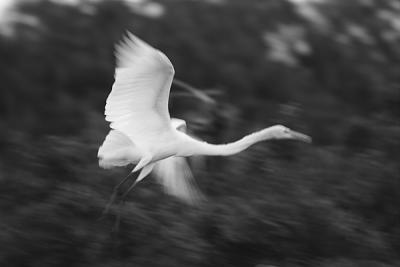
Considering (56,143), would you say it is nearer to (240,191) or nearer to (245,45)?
(240,191)

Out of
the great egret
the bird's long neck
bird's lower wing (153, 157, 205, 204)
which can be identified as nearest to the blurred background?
bird's lower wing (153, 157, 205, 204)

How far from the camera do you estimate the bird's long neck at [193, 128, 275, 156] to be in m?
7.79

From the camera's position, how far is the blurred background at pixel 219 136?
303 inches

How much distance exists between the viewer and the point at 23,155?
8.86 metres

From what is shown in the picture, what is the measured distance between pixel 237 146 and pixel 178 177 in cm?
87

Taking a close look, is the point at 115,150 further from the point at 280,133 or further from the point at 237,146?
the point at 280,133

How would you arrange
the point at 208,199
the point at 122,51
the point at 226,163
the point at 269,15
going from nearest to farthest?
1. the point at 122,51
2. the point at 208,199
3. the point at 226,163
4. the point at 269,15

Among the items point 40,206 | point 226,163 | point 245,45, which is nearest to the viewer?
point 40,206

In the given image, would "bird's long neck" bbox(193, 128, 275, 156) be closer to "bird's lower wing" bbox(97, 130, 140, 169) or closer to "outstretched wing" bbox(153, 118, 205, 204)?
"outstretched wing" bbox(153, 118, 205, 204)

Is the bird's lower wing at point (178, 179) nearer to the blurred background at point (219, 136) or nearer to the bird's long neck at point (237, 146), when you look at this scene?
the blurred background at point (219, 136)

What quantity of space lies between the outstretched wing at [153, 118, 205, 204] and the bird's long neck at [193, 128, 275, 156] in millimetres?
419

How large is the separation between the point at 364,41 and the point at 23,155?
1131 cm

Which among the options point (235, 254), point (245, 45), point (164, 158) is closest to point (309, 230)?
point (235, 254)

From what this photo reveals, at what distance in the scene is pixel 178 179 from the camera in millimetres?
8484
